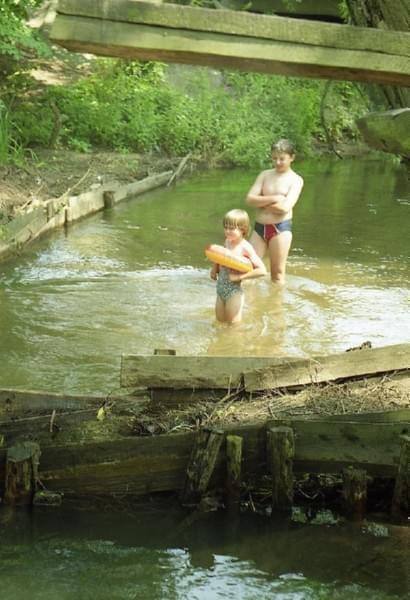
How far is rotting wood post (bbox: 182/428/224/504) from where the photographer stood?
5.48 meters

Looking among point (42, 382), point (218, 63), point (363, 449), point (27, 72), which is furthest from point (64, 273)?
point (27, 72)

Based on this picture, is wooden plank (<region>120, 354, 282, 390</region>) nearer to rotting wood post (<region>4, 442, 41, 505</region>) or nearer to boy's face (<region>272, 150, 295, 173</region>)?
rotting wood post (<region>4, 442, 41, 505</region>)

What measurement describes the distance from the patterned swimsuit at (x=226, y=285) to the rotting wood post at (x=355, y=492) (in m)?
3.43

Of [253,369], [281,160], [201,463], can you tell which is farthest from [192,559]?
[281,160]

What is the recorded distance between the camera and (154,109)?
22219mm

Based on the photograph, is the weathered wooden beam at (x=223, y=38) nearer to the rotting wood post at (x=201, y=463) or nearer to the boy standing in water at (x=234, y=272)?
the rotting wood post at (x=201, y=463)

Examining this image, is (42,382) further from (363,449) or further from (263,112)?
(263,112)

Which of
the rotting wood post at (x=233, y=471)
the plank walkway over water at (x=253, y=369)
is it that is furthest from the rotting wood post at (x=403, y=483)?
the rotting wood post at (x=233, y=471)

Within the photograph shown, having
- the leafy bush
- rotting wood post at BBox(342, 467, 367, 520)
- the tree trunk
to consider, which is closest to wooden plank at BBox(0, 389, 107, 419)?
rotting wood post at BBox(342, 467, 367, 520)

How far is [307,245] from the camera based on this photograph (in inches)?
538

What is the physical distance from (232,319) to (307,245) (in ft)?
16.5

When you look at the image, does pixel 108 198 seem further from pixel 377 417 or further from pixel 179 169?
pixel 377 417

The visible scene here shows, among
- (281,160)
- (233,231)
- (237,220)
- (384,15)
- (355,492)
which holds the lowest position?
(355,492)

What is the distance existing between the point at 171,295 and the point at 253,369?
4326 millimetres
